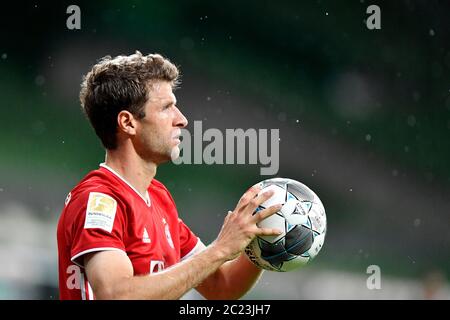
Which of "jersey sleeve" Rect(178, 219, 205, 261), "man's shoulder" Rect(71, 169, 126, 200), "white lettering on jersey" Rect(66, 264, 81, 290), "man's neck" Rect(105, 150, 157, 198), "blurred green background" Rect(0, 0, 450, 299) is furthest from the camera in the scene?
"blurred green background" Rect(0, 0, 450, 299)

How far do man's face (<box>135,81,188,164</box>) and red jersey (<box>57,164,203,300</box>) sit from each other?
0.25 metres

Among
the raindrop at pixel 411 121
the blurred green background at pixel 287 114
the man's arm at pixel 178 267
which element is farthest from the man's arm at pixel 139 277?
the raindrop at pixel 411 121

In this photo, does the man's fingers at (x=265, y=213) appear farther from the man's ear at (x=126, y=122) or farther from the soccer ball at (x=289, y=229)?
the man's ear at (x=126, y=122)

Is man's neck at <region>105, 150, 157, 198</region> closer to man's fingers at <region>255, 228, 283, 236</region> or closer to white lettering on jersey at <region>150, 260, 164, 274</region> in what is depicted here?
white lettering on jersey at <region>150, 260, 164, 274</region>

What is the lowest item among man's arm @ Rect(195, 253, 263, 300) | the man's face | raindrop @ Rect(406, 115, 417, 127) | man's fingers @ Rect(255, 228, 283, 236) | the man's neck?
man's arm @ Rect(195, 253, 263, 300)

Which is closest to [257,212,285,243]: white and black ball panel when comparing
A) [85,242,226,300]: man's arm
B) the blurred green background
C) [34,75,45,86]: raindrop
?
[85,242,226,300]: man's arm

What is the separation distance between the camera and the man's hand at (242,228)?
376cm

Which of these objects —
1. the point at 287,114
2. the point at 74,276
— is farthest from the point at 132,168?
the point at 287,114

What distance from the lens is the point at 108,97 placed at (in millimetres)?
4398

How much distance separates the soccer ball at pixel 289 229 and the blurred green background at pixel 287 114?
5.03m

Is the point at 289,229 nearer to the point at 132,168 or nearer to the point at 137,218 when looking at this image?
the point at 137,218

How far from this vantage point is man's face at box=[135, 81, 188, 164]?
14.2ft

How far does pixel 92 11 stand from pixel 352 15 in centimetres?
362

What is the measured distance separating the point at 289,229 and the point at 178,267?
0.66 m
